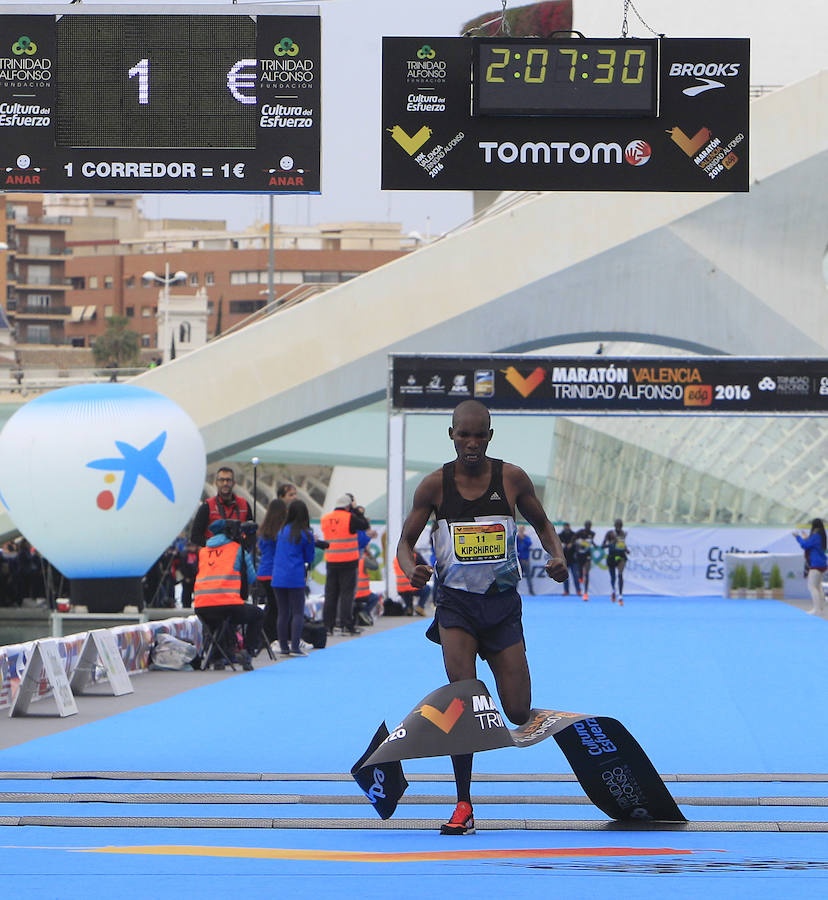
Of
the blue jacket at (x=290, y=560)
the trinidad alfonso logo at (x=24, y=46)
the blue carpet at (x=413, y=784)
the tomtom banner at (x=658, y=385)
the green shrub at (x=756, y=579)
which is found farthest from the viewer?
the green shrub at (x=756, y=579)

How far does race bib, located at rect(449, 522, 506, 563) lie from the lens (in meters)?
7.26

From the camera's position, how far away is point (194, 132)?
43.2 ft

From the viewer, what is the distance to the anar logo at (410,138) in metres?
12.4

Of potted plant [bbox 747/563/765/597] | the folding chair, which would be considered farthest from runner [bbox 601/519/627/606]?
the folding chair

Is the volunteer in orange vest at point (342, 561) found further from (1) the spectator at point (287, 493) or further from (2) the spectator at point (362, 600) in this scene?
(1) the spectator at point (287, 493)

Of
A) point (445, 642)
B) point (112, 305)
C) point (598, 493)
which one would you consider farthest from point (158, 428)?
point (112, 305)

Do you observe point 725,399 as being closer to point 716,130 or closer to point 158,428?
point 158,428

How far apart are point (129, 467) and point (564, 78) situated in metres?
10.3

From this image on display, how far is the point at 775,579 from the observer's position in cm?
3559

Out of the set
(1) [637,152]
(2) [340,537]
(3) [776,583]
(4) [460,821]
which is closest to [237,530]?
(1) [637,152]

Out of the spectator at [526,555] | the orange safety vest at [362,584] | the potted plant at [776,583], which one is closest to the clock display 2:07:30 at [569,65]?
the orange safety vest at [362,584]

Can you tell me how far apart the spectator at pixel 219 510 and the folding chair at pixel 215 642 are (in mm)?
930

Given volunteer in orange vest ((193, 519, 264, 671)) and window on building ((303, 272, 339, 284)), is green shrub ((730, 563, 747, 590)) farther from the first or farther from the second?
window on building ((303, 272, 339, 284))

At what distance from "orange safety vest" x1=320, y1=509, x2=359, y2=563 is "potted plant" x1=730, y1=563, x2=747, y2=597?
54.4ft
